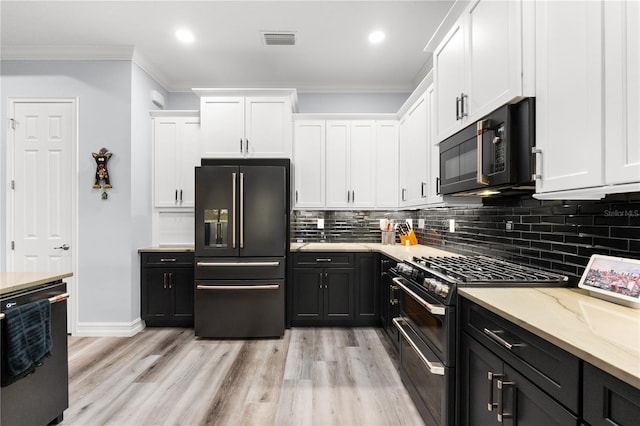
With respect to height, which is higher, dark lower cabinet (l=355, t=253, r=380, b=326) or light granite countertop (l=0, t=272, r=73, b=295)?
light granite countertop (l=0, t=272, r=73, b=295)

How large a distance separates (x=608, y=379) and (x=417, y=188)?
271 cm

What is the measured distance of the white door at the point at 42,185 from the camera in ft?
11.8

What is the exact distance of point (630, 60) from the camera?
3.35ft

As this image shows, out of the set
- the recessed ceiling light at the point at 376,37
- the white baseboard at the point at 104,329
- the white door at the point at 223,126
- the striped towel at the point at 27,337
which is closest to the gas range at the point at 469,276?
the striped towel at the point at 27,337

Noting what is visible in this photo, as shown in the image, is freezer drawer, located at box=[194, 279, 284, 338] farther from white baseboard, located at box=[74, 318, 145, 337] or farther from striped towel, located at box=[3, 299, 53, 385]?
striped towel, located at box=[3, 299, 53, 385]

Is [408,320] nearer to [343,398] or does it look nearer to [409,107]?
[343,398]

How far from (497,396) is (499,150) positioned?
3.58 ft

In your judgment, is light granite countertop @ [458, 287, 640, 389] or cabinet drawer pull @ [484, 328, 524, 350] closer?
light granite countertop @ [458, 287, 640, 389]

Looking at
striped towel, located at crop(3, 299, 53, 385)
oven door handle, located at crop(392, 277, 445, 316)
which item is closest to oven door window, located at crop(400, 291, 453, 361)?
oven door handle, located at crop(392, 277, 445, 316)

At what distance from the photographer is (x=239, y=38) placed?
3289 mm

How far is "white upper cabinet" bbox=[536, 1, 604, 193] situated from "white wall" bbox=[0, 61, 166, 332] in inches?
144

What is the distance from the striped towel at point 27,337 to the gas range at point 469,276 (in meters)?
2.03

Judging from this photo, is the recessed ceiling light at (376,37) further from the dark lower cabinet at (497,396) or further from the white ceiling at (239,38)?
the dark lower cabinet at (497,396)

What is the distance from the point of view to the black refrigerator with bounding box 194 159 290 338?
3.48 metres
